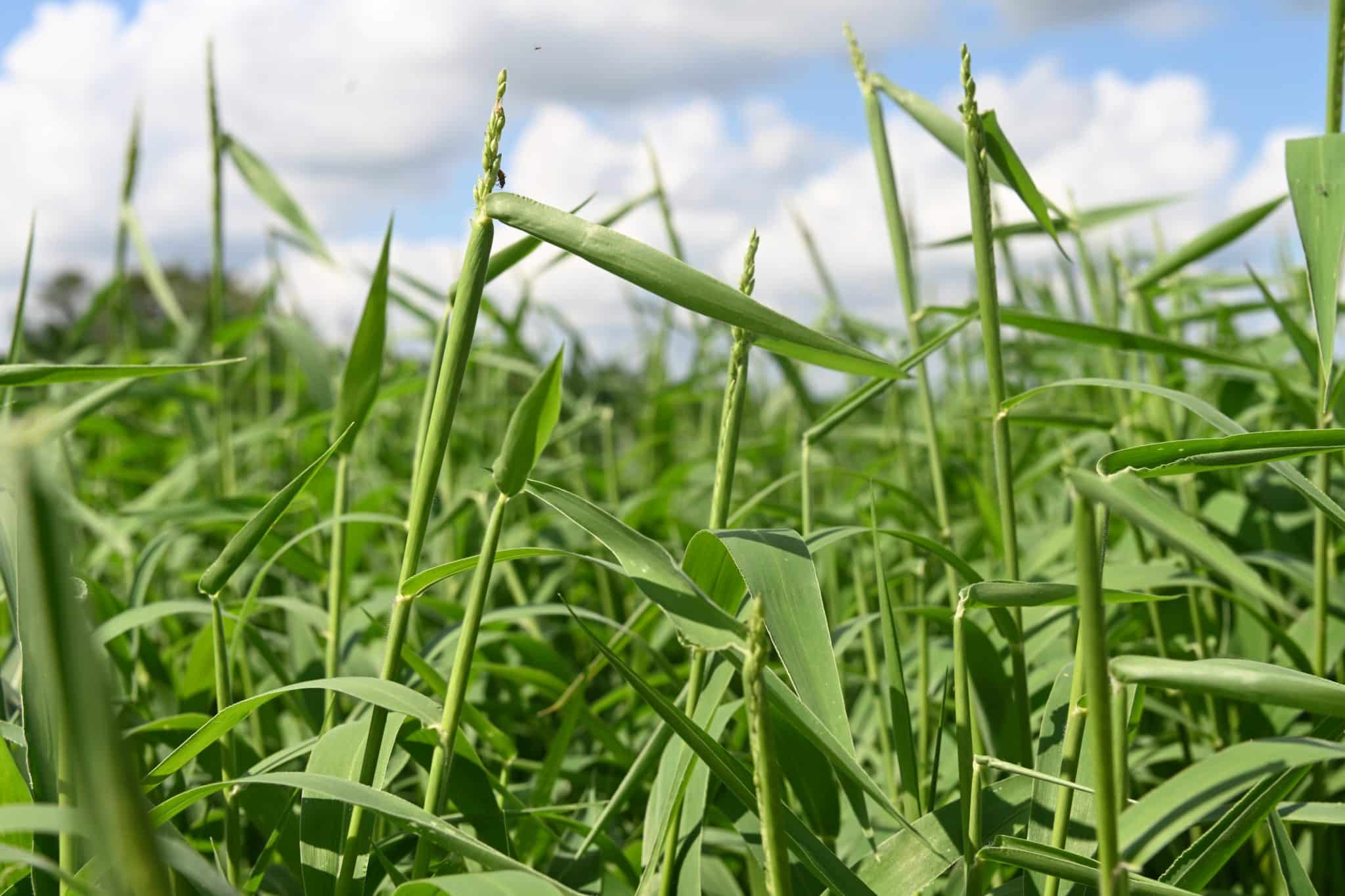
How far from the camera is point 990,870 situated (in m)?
0.66

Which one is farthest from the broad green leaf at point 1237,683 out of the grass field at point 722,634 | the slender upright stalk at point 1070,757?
the slender upright stalk at point 1070,757

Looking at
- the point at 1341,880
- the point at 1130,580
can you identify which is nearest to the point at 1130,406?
the point at 1130,580

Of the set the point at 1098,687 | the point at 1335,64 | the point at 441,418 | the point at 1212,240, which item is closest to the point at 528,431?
the point at 441,418

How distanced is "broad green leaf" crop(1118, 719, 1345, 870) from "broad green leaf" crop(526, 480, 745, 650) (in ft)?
0.62

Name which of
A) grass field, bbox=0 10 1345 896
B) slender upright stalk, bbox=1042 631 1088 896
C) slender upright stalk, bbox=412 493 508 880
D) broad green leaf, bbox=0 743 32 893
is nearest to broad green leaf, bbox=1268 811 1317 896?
grass field, bbox=0 10 1345 896

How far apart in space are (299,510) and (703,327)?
1.06 metres

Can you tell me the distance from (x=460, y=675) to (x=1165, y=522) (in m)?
0.35

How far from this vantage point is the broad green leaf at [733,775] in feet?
1.65

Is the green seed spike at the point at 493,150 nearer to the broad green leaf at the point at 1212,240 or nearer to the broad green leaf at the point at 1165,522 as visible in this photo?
the broad green leaf at the point at 1165,522

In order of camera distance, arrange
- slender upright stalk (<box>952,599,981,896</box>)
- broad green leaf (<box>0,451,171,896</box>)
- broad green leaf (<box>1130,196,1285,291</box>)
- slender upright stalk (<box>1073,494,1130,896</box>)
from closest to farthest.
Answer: broad green leaf (<box>0,451,171,896</box>) < slender upright stalk (<box>1073,494,1130,896</box>) < slender upright stalk (<box>952,599,981,896</box>) < broad green leaf (<box>1130,196,1285,291</box>)

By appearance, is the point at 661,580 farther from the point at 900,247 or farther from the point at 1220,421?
the point at 900,247

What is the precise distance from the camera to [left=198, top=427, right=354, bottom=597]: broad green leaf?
1.89 feet

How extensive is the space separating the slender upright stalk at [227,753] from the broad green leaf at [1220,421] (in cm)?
53

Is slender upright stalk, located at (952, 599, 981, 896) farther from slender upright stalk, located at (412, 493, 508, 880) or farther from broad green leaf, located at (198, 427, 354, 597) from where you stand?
broad green leaf, located at (198, 427, 354, 597)
